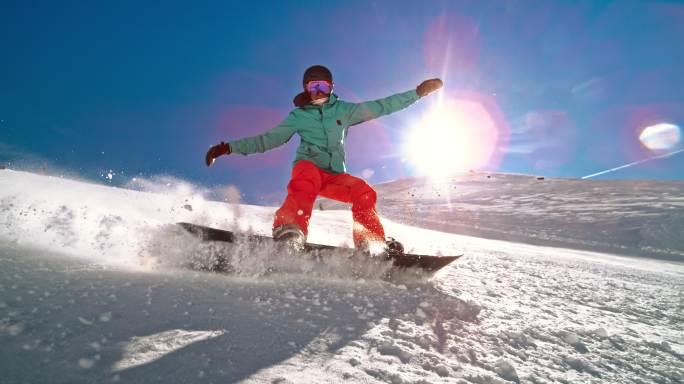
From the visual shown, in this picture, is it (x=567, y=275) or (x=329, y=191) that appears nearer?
(x=329, y=191)

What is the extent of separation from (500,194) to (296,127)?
29.1 meters

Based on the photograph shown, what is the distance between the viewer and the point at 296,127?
4352 mm

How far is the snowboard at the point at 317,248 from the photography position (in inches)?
113

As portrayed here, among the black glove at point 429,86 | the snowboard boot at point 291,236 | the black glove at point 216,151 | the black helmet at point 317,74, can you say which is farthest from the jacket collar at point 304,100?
the snowboard boot at point 291,236

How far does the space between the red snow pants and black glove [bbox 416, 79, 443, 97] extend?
160 centimetres

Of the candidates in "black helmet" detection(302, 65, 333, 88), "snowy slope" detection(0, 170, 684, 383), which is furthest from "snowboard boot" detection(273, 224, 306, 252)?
"black helmet" detection(302, 65, 333, 88)

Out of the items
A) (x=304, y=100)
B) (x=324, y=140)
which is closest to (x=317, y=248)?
(x=324, y=140)

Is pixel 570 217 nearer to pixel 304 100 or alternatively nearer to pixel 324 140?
pixel 324 140

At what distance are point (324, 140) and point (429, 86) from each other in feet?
5.31

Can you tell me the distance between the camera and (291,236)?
3105mm

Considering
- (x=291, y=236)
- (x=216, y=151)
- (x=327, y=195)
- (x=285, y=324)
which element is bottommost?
(x=285, y=324)

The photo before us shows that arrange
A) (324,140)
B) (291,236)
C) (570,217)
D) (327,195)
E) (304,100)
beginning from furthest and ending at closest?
(570,217), (304,100), (324,140), (327,195), (291,236)

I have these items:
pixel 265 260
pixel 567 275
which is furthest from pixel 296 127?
pixel 567 275

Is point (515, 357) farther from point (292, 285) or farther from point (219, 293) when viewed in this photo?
point (219, 293)
